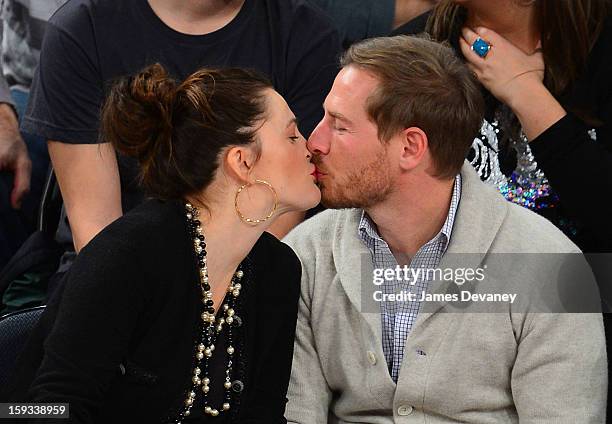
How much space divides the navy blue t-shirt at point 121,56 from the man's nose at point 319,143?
43 cm

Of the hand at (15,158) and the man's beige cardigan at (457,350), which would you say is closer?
the man's beige cardigan at (457,350)

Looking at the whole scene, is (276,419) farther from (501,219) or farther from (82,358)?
(501,219)

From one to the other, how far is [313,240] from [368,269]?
15 cm

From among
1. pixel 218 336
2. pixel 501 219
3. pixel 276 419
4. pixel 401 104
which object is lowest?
pixel 276 419

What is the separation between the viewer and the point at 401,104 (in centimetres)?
217

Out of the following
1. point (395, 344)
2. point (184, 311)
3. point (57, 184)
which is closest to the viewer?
point (184, 311)

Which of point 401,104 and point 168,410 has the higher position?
point 401,104

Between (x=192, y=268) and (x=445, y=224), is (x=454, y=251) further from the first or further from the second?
(x=192, y=268)

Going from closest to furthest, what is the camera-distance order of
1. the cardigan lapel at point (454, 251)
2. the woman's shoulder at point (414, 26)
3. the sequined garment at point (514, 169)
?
the cardigan lapel at point (454, 251)
the sequined garment at point (514, 169)
the woman's shoulder at point (414, 26)

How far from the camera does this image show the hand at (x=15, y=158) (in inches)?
118

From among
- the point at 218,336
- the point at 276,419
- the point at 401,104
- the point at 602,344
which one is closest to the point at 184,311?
the point at 218,336

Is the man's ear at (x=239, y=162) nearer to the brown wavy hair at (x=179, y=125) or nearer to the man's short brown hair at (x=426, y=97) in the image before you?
the brown wavy hair at (x=179, y=125)

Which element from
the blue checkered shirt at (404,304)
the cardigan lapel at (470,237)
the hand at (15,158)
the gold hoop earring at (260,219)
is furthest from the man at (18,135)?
the cardigan lapel at (470,237)

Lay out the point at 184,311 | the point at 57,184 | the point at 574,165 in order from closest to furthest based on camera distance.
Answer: the point at 184,311
the point at 574,165
the point at 57,184
